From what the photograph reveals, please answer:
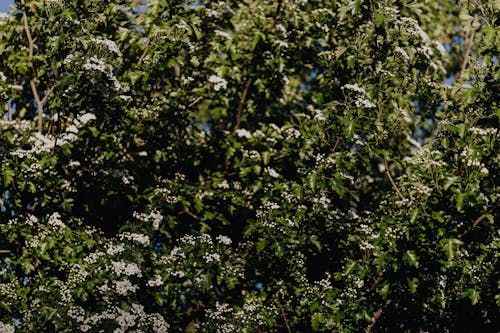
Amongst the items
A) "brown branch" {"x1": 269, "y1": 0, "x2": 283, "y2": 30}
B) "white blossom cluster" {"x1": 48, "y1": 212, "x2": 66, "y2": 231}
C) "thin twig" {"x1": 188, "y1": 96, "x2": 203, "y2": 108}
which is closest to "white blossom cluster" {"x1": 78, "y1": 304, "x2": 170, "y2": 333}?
"white blossom cluster" {"x1": 48, "y1": 212, "x2": 66, "y2": 231}

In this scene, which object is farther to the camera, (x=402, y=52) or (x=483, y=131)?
(x=402, y=52)

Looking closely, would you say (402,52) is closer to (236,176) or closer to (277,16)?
(277,16)

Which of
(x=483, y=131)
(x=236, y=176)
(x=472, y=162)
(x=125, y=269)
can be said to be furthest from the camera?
(x=236, y=176)

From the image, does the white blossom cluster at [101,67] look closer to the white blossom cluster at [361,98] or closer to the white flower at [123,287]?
the white flower at [123,287]

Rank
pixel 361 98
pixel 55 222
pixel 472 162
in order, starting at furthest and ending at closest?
1. pixel 55 222
2. pixel 361 98
3. pixel 472 162

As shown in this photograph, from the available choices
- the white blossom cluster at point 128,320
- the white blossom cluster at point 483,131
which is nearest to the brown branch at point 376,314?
the white blossom cluster at point 483,131

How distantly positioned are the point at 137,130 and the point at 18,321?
8.05ft

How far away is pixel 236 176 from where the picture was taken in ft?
28.0

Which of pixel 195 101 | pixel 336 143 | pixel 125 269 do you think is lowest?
pixel 125 269

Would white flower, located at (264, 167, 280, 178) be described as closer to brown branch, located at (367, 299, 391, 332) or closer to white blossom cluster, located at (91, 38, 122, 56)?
brown branch, located at (367, 299, 391, 332)

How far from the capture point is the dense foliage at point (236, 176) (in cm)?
619

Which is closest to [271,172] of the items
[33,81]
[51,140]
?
[51,140]

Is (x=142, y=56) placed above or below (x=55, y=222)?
above

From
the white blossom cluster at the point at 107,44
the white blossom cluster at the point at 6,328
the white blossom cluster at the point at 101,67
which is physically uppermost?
the white blossom cluster at the point at 107,44
